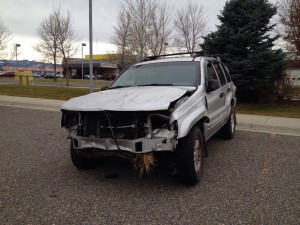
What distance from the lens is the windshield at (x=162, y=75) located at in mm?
5434

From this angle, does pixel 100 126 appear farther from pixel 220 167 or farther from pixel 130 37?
pixel 130 37

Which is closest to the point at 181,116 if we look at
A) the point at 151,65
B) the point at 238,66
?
the point at 151,65

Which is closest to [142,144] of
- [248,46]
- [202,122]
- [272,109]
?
[202,122]

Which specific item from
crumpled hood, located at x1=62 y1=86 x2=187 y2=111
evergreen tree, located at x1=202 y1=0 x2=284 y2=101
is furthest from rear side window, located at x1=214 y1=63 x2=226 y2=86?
evergreen tree, located at x1=202 y1=0 x2=284 y2=101

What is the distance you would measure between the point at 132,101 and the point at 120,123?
1.06 ft

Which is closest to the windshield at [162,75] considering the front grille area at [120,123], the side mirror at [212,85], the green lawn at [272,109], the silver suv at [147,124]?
the silver suv at [147,124]

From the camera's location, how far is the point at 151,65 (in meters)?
6.06

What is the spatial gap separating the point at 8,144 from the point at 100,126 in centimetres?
346

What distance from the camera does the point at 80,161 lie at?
5.10 m

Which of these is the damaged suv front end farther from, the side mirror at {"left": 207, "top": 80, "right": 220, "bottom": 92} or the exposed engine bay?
the side mirror at {"left": 207, "top": 80, "right": 220, "bottom": 92}

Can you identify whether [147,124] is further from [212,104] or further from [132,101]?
[212,104]

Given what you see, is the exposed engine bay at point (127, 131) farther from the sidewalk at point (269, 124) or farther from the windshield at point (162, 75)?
the sidewalk at point (269, 124)

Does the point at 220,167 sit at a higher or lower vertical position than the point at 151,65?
lower

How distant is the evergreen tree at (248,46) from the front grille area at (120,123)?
9.42 m
